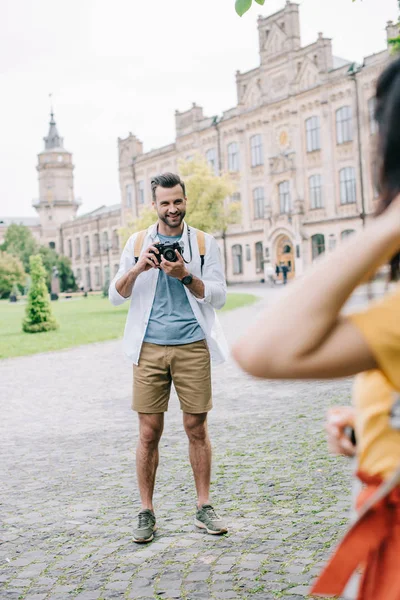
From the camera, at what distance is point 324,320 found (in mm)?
1183

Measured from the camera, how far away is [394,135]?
1238mm

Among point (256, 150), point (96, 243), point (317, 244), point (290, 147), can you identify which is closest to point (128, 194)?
point (96, 243)

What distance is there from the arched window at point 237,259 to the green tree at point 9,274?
24111 mm

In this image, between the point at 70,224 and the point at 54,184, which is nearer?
the point at 70,224

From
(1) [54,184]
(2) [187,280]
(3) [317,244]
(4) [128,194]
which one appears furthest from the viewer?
(1) [54,184]

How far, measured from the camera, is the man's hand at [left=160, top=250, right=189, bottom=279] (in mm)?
3945

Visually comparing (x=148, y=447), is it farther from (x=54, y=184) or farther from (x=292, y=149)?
(x=54, y=184)

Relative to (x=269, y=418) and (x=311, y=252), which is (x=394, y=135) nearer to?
(x=269, y=418)

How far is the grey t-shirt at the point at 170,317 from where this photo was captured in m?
4.22

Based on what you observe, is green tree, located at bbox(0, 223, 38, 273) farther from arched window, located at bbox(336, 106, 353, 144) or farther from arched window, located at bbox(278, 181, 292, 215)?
arched window, located at bbox(336, 106, 353, 144)

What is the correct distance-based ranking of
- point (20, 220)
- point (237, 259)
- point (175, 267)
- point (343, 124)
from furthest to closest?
point (20, 220)
point (237, 259)
point (343, 124)
point (175, 267)

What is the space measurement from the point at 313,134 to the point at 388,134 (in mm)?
45201

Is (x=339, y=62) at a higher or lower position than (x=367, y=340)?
higher

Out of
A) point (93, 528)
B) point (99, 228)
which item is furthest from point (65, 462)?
point (99, 228)
